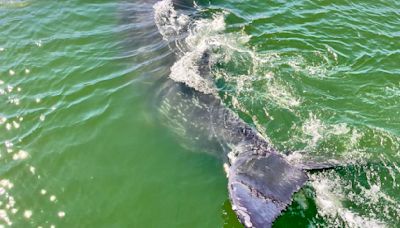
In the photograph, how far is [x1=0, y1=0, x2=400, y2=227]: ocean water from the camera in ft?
26.5

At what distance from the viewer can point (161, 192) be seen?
838 cm

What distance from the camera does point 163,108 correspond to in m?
10.1

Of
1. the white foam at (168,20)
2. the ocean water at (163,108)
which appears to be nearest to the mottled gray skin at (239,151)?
the ocean water at (163,108)

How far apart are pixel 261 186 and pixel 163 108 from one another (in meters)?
3.73

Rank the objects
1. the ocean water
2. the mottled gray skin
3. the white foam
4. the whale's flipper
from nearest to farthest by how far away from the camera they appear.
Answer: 1. the whale's flipper
2. the mottled gray skin
3. the ocean water
4. the white foam

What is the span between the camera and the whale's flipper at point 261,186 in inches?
255

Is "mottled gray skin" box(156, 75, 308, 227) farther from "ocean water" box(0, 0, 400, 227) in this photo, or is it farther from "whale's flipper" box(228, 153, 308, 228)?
"ocean water" box(0, 0, 400, 227)

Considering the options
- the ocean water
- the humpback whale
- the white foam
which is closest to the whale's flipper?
the humpback whale

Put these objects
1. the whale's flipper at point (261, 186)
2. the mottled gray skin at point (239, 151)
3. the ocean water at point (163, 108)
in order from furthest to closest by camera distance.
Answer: the ocean water at point (163, 108) < the mottled gray skin at point (239, 151) < the whale's flipper at point (261, 186)

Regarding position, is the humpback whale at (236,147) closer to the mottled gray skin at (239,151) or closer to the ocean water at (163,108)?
the mottled gray skin at (239,151)

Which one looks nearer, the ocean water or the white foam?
the ocean water

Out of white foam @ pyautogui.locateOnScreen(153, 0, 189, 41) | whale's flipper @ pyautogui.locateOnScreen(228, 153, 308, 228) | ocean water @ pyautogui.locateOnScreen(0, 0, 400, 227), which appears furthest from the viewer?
white foam @ pyautogui.locateOnScreen(153, 0, 189, 41)

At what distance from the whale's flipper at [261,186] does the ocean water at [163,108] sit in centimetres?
66

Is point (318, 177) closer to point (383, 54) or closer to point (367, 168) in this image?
point (367, 168)
